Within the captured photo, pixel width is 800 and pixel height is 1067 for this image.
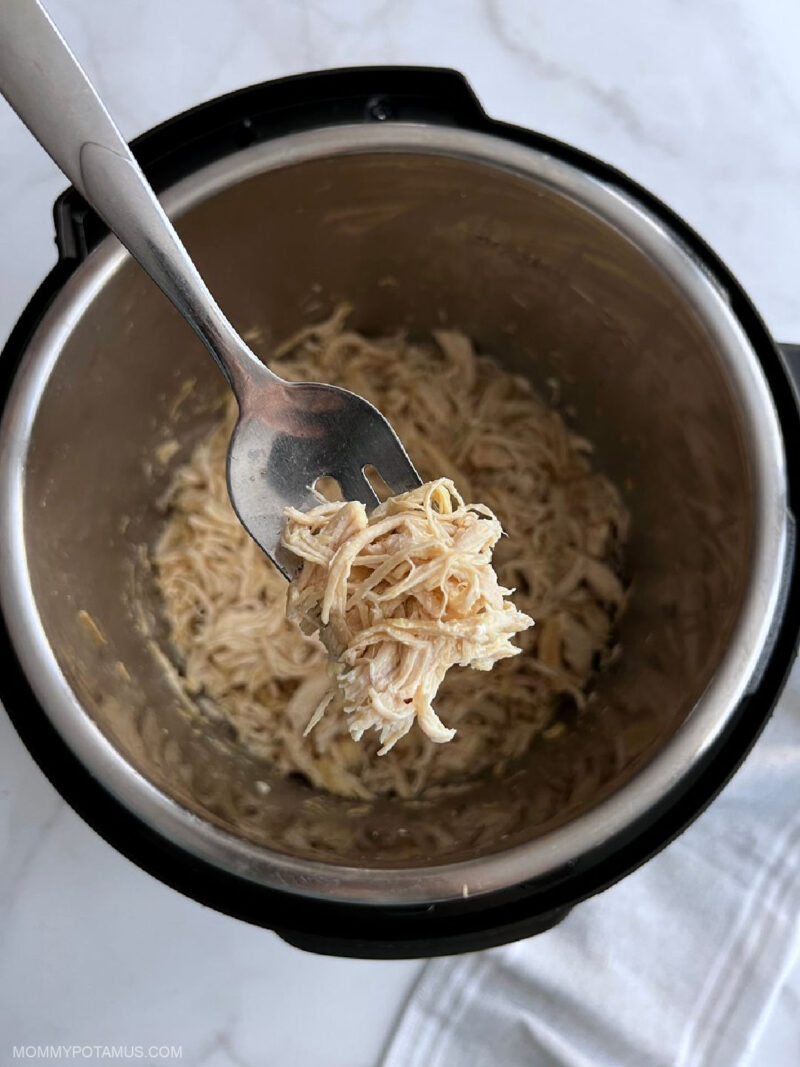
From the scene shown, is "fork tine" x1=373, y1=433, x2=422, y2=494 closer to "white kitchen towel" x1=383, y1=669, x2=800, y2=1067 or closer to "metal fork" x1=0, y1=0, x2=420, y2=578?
"metal fork" x1=0, y1=0, x2=420, y2=578

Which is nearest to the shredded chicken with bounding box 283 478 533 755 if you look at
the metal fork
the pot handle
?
the metal fork

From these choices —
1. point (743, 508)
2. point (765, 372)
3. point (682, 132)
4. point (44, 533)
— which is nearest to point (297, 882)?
point (44, 533)

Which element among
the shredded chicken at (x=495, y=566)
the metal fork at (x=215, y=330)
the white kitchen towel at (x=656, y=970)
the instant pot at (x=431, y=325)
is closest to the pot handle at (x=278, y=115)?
the instant pot at (x=431, y=325)

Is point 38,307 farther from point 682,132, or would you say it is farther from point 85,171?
point 682,132

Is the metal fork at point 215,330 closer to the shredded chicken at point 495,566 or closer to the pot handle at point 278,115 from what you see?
the pot handle at point 278,115

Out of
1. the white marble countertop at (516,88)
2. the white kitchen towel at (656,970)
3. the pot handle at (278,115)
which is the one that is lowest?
the white kitchen towel at (656,970)

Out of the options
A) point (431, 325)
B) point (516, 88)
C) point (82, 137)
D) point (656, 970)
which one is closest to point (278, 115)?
point (82, 137)
